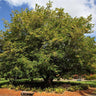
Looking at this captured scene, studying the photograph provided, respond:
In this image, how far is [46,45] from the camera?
41.4 ft

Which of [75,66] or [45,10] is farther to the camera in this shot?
[45,10]

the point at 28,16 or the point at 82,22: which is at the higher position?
the point at 28,16

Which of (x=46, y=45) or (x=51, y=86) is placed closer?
(x=46, y=45)

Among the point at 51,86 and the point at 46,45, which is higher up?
the point at 46,45

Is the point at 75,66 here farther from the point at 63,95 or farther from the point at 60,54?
the point at 63,95

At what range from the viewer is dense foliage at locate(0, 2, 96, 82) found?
11.6 metres

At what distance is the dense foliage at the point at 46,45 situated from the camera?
1157 cm

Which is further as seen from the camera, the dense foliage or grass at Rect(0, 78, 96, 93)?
grass at Rect(0, 78, 96, 93)

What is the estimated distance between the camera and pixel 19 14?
46.5 ft

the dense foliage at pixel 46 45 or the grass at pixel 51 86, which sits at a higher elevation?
the dense foliage at pixel 46 45

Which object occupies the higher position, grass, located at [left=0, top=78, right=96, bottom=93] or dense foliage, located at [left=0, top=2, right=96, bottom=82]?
dense foliage, located at [left=0, top=2, right=96, bottom=82]

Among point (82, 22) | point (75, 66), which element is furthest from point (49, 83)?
point (82, 22)

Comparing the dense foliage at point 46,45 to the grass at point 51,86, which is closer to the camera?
the dense foliage at point 46,45

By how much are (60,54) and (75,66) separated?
292 cm
